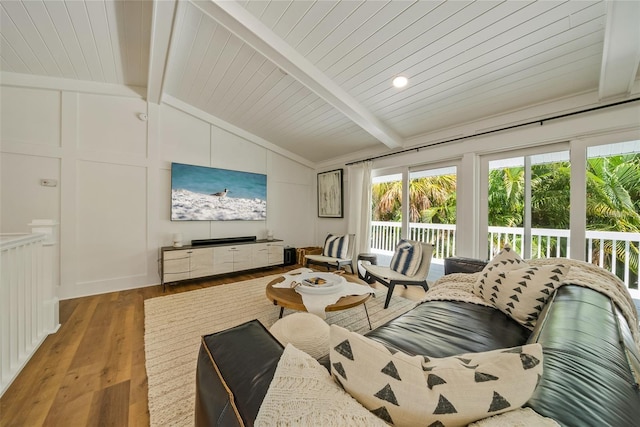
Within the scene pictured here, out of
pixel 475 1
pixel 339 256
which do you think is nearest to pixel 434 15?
pixel 475 1

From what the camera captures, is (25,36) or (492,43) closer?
(492,43)

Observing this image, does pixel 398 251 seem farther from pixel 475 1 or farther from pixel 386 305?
pixel 475 1

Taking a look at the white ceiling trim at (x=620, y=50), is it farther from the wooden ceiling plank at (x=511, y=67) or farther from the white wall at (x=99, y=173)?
the white wall at (x=99, y=173)

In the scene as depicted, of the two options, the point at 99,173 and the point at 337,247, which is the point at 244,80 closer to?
the point at 99,173

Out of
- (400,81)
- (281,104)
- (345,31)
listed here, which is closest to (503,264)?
(400,81)

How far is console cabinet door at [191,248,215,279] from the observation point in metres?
3.35

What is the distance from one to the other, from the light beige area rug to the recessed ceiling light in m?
2.45

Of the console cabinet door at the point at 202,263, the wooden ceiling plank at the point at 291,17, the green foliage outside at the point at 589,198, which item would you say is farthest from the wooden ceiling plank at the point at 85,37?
the green foliage outside at the point at 589,198

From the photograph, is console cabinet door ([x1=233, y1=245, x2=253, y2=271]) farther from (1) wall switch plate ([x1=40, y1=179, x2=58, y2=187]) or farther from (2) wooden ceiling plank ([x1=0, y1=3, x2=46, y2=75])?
(2) wooden ceiling plank ([x1=0, y1=3, x2=46, y2=75])

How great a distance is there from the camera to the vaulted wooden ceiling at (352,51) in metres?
1.64

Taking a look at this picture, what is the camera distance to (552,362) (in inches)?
26.9

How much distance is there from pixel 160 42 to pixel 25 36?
1.24 metres

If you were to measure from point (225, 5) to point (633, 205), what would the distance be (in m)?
4.08

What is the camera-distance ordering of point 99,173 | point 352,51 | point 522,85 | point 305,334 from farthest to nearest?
1. point 99,173
2. point 522,85
3. point 352,51
4. point 305,334
